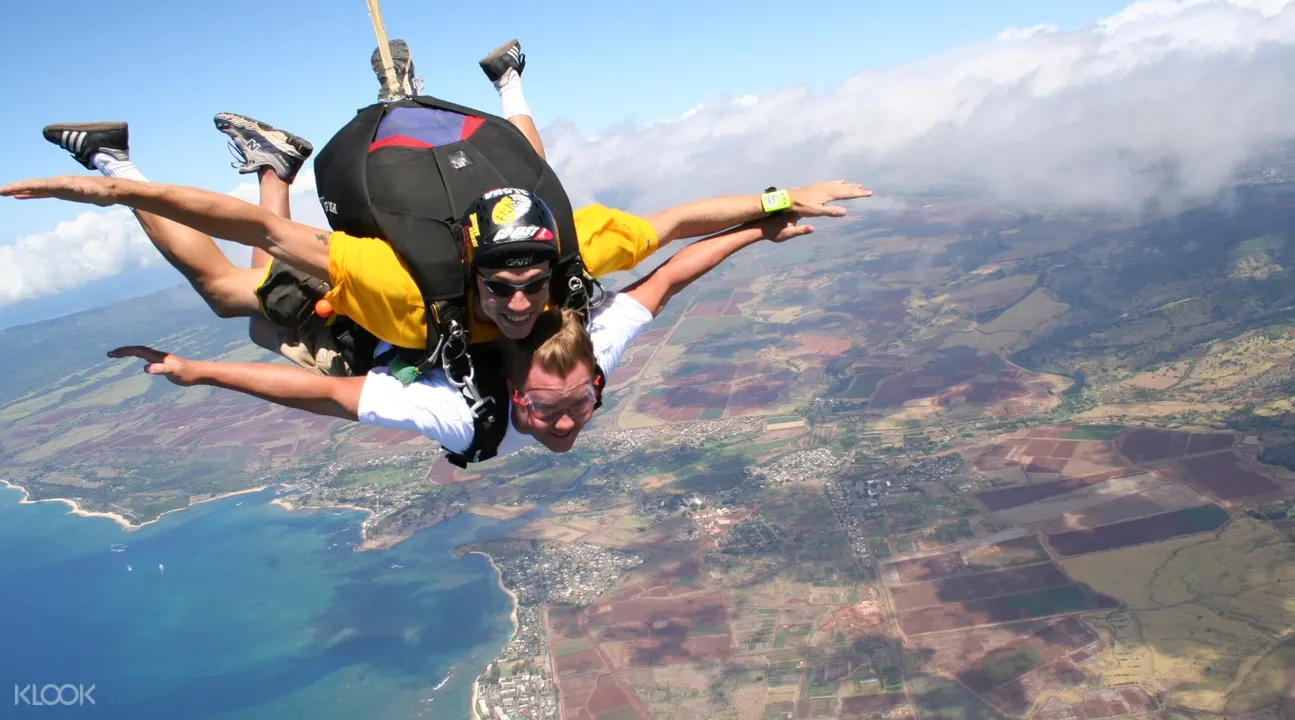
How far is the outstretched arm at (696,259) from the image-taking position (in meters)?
4.80

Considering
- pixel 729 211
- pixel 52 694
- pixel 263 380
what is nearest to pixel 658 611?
pixel 52 694

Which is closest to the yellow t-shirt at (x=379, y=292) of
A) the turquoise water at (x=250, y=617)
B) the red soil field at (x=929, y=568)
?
the turquoise water at (x=250, y=617)

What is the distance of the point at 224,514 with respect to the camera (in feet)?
159

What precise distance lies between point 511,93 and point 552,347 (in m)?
2.43

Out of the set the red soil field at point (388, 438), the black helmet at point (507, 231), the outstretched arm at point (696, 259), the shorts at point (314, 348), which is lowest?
the red soil field at point (388, 438)

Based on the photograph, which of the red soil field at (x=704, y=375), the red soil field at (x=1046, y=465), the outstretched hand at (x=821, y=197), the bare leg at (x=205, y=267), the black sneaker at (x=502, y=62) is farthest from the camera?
the red soil field at (x=704, y=375)

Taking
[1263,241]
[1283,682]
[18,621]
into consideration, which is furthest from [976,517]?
[1263,241]

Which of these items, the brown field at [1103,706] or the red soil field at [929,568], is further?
the red soil field at [929,568]

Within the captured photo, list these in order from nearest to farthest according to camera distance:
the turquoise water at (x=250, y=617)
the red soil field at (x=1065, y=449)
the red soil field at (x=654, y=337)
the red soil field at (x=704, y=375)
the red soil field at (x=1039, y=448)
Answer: the turquoise water at (x=250, y=617) → the red soil field at (x=1065, y=449) → the red soil field at (x=1039, y=448) → the red soil field at (x=704, y=375) → the red soil field at (x=654, y=337)

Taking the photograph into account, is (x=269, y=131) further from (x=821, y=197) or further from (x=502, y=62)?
(x=821, y=197)

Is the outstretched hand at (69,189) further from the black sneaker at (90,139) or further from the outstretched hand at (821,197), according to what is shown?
the outstretched hand at (821,197)

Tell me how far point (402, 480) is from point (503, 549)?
1278 cm

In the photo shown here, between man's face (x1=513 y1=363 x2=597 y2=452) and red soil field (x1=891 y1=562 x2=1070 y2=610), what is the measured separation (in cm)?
2719

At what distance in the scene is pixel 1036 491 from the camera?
1414 inches
